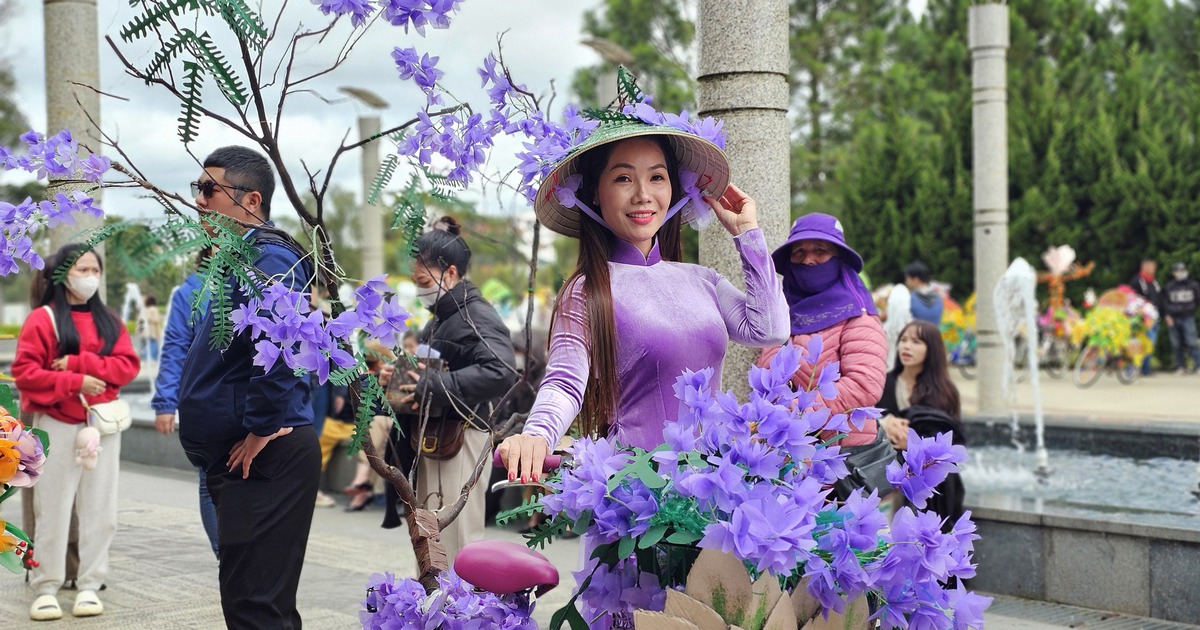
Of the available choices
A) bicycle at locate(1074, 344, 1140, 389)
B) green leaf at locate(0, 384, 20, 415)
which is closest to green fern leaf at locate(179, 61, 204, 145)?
green leaf at locate(0, 384, 20, 415)

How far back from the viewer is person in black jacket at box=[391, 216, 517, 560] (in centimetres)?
516

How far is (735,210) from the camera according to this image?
3152mm

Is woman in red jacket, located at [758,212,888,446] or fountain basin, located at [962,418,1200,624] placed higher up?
woman in red jacket, located at [758,212,888,446]

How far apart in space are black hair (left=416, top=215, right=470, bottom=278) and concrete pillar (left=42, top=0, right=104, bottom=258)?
3.01 meters

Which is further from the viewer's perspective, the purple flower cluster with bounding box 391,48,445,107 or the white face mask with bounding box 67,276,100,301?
the white face mask with bounding box 67,276,100,301

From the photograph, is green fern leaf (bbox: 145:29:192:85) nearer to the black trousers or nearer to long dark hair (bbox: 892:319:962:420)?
the black trousers

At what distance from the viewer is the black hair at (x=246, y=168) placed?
3791 millimetres

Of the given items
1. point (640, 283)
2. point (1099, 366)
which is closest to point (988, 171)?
point (1099, 366)

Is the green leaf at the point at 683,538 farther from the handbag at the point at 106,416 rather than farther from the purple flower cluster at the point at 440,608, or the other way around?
the handbag at the point at 106,416

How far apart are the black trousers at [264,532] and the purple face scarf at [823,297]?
188cm

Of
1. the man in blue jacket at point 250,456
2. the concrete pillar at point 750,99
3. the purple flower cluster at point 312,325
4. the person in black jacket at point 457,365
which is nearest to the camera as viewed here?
the purple flower cluster at point 312,325

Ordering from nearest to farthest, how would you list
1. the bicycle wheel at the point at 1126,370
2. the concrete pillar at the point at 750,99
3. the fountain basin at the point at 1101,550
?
the concrete pillar at the point at 750,99 → the fountain basin at the point at 1101,550 → the bicycle wheel at the point at 1126,370

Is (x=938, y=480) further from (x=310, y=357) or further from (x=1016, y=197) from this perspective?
(x=1016, y=197)

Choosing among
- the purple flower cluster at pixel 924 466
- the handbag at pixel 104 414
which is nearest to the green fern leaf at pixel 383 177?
the purple flower cluster at pixel 924 466
